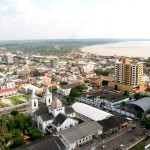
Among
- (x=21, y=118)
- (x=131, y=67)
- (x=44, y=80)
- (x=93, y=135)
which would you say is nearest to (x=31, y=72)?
(x=44, y=80)

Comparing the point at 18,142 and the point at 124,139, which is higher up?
the point at 18,142

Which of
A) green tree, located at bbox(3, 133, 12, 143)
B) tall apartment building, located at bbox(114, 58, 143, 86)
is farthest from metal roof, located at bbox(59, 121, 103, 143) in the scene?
tall apartment building, located at bbox(114, 58, 143, 86)

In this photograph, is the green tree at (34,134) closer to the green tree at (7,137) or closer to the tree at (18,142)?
the tree at (18,142)

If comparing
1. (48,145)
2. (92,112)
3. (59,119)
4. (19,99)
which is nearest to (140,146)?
(92,112)

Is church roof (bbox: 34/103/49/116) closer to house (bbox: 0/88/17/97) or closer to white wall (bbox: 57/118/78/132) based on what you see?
white wall (bbox: 57/118/78/132)

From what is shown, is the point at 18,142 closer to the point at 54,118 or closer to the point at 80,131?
the point at 54,118

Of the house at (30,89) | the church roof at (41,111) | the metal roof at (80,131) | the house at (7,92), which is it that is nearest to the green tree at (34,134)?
the metal roof at (80,131)
